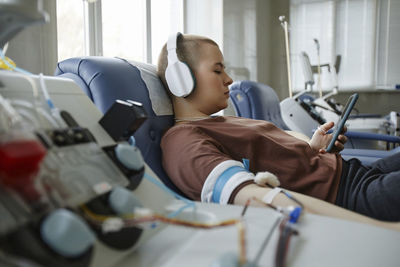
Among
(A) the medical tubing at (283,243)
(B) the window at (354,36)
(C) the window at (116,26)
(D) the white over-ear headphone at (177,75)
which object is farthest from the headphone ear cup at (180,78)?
(B) the window at (354,36)

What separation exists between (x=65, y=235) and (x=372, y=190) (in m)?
0.80

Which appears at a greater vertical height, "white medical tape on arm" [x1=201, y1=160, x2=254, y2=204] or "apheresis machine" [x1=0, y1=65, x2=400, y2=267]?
"apheresis machine" [x1=0, y1=65, x2=400, y2=267]

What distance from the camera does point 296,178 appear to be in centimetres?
98

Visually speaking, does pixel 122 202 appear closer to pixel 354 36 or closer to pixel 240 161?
pixel 240 161

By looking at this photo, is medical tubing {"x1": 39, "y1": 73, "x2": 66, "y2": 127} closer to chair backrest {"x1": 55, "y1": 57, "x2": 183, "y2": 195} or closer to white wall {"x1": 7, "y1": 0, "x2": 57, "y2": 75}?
chair backrest {"x1": 55, "y1": 57, "x2": 183, "y2": 195}

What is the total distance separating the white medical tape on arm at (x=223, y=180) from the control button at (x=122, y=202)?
311 millimetres

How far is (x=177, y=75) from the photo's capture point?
1.07 metres

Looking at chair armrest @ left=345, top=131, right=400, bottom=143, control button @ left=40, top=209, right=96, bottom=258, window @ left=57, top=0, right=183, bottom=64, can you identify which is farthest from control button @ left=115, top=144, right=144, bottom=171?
chair armrest @ left=345, top=131, right=400, bottom=143

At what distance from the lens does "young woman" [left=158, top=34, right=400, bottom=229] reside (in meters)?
0.70

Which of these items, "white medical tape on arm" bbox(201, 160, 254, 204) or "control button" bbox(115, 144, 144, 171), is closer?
"control button" bbox(115, 144, 144, 171)

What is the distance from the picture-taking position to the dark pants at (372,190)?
794 millimetres

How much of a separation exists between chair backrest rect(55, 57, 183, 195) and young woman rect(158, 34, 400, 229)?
5cm

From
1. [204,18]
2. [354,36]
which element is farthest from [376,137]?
[354,36]

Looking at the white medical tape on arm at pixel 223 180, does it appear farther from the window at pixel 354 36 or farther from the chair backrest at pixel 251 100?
the window at pixel 354 36
